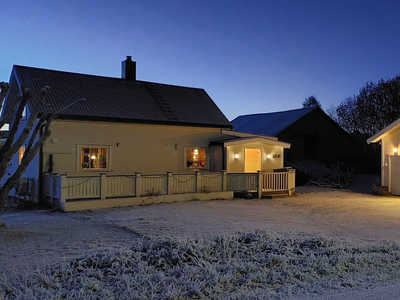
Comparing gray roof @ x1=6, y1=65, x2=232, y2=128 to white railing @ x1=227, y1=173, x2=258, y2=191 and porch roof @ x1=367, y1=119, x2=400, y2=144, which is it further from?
porch roof @ x1=367, y1=119, x2=400, y2=144

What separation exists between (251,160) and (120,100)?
775 centimetres

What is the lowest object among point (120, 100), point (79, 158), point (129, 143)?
point (79, 158)

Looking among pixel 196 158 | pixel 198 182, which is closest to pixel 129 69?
pixel 196 158

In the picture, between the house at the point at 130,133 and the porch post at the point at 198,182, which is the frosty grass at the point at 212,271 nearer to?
the house at the point at 130,133

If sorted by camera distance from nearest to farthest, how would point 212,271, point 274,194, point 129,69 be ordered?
point 212,271, point 274,194, point 129,69

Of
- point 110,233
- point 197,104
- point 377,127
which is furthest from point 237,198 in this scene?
point 377,127

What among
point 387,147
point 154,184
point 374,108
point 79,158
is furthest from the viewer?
point 374,108

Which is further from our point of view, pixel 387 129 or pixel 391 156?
pixel 387 129

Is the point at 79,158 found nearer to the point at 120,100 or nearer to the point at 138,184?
the point at 138,184

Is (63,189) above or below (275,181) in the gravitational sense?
below

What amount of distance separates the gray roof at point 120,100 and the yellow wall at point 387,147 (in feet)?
26.6

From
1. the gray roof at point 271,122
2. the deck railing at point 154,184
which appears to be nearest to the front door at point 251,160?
the deck railing at point 154,184

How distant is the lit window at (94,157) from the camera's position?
1712cm

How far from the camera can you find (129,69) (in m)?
21.9
